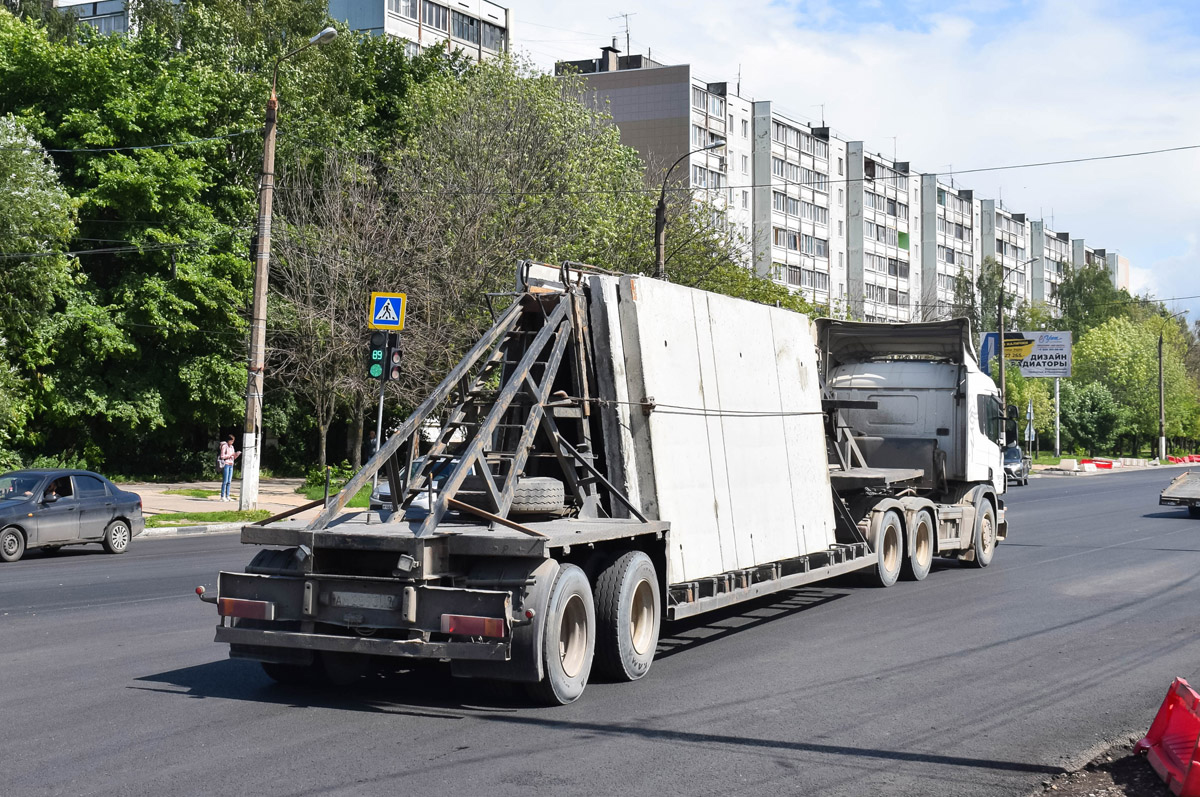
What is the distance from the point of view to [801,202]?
8825 centimetres

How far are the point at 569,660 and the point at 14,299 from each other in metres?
25.4

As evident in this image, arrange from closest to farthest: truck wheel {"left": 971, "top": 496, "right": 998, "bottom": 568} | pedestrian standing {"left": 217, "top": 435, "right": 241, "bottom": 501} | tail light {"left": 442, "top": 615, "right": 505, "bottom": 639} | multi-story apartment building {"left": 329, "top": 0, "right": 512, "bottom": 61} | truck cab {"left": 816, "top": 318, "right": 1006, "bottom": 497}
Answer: tail light {"left": 442, "top": 615, "right": 505, "bottom": 639} < truck cab {"left": 816, "top": 318, "right": 1006, "bottom": 497} < truck wheel {"left": 971, "top": 496, "right": 998, "bottom": 568} < pedestrian standing {"left": 217, "top": 435, "right": 241, "bottom": 501} < multi-story apartment building {"left": 329, "top": 0, "right": 512, "bottom": 61}

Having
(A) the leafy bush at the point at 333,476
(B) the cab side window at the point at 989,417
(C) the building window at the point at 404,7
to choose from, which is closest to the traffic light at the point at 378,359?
(B) the cab side window at the point at 989,417

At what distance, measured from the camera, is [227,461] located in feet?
103

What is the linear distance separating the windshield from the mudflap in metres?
13.2

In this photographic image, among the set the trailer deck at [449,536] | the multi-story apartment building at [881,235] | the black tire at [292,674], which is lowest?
the black tire at [292,674]

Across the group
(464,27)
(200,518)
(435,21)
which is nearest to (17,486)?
(200,518)

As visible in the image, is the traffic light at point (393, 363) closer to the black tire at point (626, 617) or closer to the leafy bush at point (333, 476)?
the black tire at point (626, 617)

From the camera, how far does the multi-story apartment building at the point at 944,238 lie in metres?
109

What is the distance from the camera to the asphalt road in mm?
6113

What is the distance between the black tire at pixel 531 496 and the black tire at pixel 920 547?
7.60 meters

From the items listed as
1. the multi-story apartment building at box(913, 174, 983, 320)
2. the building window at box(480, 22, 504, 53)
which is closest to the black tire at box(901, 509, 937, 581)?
the building window at box(480, 22, 504, 53)

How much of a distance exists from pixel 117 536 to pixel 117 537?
16mm

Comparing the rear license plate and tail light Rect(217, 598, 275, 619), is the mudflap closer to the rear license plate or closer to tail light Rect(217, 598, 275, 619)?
the rear license plate
